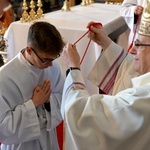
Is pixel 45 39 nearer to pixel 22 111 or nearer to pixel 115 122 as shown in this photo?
pixel 22 111

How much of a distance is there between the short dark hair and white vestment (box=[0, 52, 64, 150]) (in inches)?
3.9

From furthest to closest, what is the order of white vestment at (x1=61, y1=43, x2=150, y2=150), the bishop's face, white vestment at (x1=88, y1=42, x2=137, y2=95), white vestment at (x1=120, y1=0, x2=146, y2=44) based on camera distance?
white vestment at (x1=120, y1=0, x2=146, y2=44)
white vestment at (x1=88, y1=42, x2=137, y2=95)
the bishop's face
white vestment at (x1=61, y1=43, x2=150, y2=150)

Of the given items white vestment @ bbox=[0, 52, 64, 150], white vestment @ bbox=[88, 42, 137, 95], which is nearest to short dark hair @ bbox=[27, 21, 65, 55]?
white vestment @ bbox=[0, 52, 64, 150]

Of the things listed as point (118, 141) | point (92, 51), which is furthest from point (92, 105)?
point (92, 51)

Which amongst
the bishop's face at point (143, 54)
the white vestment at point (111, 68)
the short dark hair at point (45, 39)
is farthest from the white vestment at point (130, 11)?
the bishop's face at point (143, 54)

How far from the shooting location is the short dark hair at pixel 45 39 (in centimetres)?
135

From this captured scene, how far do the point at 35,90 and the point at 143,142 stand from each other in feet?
2.18

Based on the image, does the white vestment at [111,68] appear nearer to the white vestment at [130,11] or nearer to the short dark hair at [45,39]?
the short dark hair at [45,39]

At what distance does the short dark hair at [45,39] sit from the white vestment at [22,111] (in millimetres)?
100

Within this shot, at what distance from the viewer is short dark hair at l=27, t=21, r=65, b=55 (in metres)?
1.35

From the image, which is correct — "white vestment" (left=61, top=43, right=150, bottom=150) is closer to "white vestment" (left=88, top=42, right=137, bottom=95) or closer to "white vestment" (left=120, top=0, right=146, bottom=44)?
"white vestment" (left=88, top=42, right=137, bottom=95)

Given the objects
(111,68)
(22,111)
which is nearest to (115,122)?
(22,111)

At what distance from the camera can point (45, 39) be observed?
136cm

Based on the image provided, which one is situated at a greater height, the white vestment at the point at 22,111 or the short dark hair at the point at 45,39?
the short dark hair at the point at 45,39
